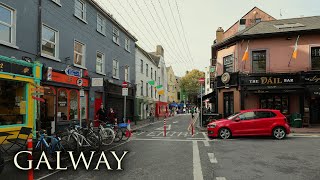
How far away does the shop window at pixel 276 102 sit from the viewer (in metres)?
22.2

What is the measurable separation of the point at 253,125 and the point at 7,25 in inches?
495

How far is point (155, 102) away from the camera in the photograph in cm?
4506

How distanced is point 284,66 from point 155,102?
25.4 metres

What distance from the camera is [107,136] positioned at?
42.2 feet

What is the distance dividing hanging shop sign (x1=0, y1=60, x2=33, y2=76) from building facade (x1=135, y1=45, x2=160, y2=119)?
64.7 feet

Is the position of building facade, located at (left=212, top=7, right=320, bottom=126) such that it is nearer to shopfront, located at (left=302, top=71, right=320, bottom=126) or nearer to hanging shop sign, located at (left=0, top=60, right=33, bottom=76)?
shopfront, located at (left=302, top=71, right=320, bottom=126)

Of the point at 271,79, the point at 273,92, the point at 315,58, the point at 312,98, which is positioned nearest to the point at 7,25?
the point at 271,79

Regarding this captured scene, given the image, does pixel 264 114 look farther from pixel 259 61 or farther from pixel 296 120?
pixel 259 61

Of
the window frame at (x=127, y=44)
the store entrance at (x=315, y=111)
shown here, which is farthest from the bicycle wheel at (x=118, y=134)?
the store entrance at (x=315, y=111)

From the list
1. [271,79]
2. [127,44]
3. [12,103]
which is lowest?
[12,103]

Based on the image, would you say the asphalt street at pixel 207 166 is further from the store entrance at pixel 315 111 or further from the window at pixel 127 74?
the window at pixel 127 74

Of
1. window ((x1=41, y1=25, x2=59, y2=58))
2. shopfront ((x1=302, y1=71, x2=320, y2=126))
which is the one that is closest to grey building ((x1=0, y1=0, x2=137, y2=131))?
window ((x1=41, y1=25, x2=59, y2=58))

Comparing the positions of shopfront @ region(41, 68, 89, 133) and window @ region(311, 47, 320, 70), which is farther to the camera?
window @ region(311, 47, 320, 70)

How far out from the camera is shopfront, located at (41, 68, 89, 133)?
1515 centimetres
